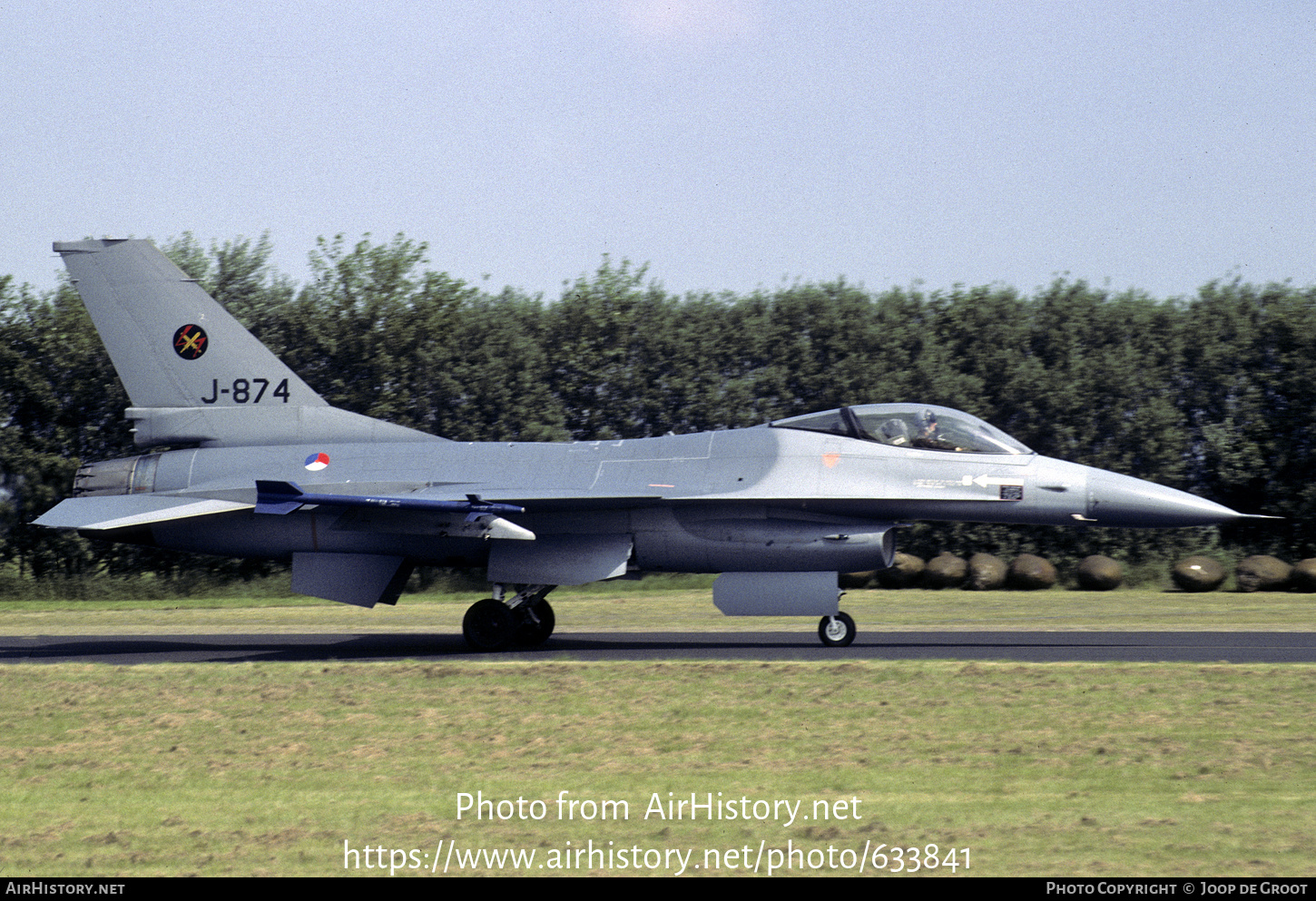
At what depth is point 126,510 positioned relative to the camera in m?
17.2

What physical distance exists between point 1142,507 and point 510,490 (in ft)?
26.2

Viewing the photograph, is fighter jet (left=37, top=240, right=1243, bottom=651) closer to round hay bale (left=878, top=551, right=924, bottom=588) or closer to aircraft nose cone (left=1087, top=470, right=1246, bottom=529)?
aircraft nose cone (left=1087, top=470, right=1246, bottom=529)

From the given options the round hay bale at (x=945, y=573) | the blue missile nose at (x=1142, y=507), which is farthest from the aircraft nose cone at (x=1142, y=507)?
the round hay bale at (x=945, y=573)

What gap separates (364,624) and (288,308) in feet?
62.2

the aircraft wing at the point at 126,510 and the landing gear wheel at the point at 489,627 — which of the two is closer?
the aircraft wing at the point at 126,510

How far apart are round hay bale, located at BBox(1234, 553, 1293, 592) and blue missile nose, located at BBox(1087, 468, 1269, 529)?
13.5 metres

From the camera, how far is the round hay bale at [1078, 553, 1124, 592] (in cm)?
2858

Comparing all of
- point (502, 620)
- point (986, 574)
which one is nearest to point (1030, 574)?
point (986, 574)

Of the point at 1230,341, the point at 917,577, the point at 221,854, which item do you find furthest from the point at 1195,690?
the point at 1230,341

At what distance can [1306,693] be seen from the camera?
36.4ft

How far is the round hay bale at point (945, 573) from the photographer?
30.1 m

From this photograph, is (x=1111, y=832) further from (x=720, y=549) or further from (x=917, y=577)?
(x=917, y=577)

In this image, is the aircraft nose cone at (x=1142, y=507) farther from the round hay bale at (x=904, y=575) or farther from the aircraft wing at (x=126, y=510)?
the round hay bale at (x=904, y=575)

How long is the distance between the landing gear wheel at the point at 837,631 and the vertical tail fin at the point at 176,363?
665cm
